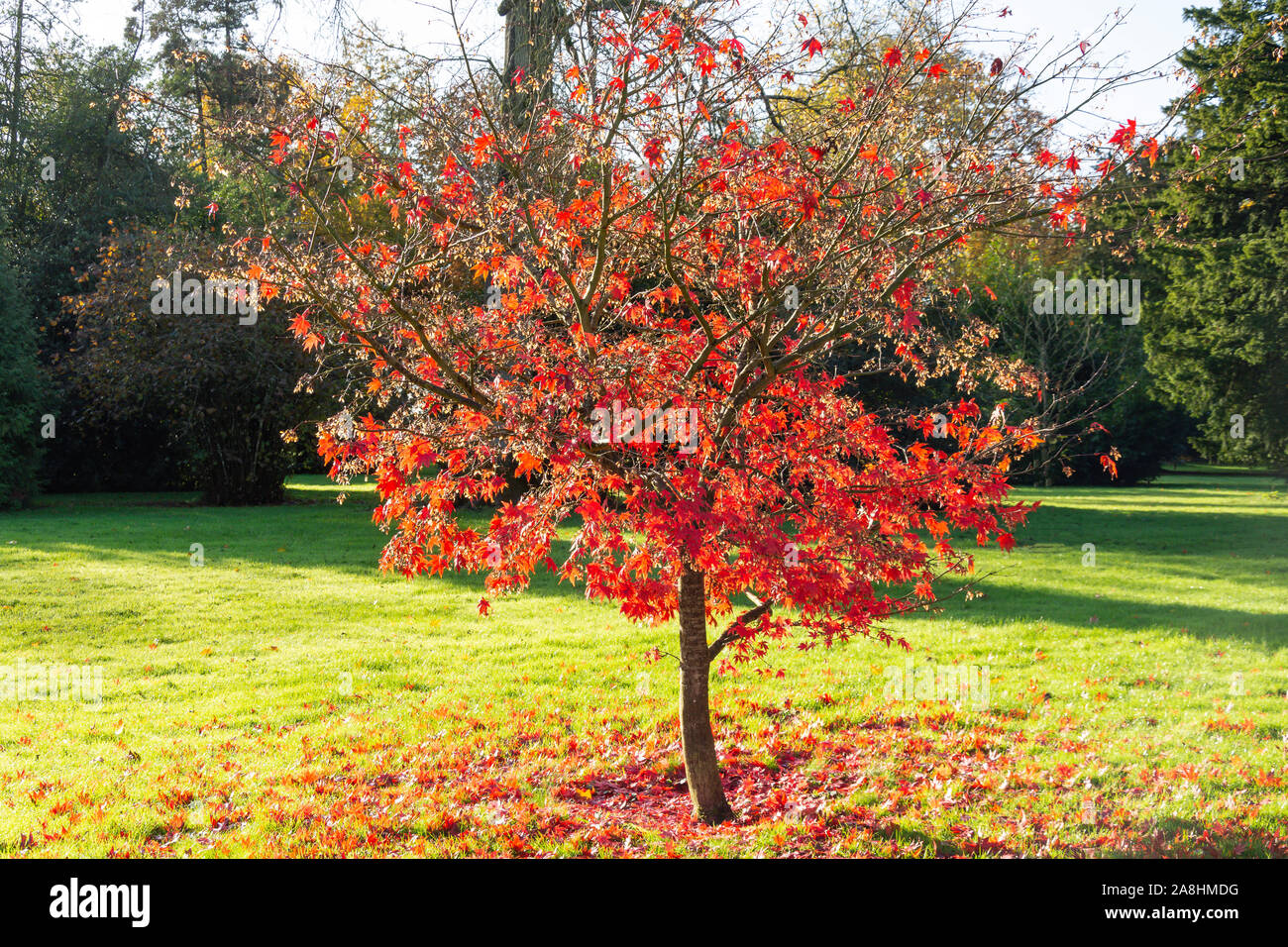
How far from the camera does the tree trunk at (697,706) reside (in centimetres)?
523

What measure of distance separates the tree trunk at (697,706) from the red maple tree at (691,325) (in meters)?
0.02

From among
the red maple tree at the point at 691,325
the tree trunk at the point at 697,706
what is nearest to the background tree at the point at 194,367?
the red maple tree at the point at 691,325

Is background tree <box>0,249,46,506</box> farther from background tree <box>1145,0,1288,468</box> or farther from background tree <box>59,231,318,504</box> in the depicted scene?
background tree <box>1145,0,1288,468</box>

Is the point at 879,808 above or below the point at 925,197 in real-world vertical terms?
below

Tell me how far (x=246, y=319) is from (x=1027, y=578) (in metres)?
14.0

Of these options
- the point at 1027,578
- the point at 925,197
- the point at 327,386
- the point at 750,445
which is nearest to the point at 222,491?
the point at 327,386

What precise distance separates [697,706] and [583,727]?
168cm

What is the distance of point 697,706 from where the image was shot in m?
5.26

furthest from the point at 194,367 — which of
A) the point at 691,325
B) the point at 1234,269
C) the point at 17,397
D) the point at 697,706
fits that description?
the point at 1234,269

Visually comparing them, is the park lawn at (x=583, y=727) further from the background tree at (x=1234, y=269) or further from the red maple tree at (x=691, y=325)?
the background tree at (x=1234, y=269)

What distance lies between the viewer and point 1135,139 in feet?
15.4
